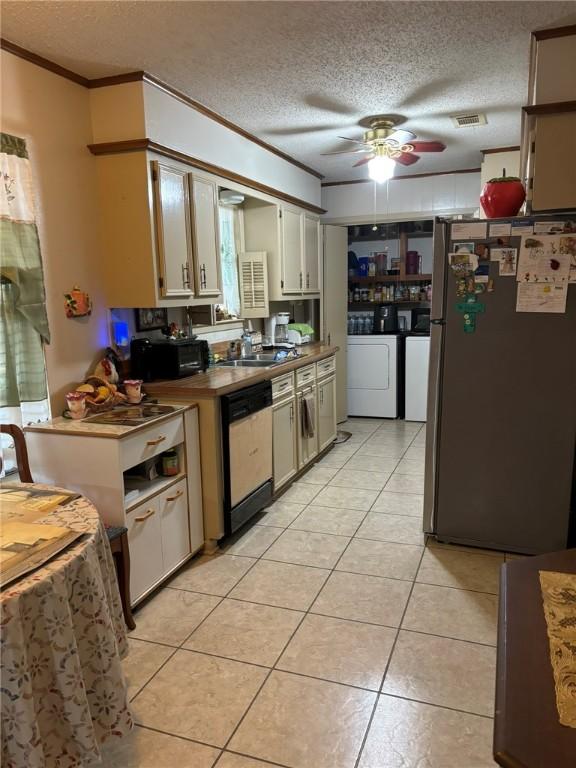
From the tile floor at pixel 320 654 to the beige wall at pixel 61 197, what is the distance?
1287mm

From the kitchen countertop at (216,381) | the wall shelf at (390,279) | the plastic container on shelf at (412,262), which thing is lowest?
the kitchen countertop at (216,381)

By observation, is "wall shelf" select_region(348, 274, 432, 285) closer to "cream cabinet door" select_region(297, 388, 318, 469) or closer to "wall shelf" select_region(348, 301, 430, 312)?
"wall shelf" select_region(348, 301, 430, 312)

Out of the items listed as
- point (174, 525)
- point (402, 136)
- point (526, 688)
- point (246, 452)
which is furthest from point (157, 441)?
point (402, 136)

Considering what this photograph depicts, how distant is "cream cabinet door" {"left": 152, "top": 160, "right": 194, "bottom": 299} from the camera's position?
9.64 feet

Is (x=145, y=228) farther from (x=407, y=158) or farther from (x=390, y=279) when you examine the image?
(x=390, y=279)

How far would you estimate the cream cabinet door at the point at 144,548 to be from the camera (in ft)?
8.01

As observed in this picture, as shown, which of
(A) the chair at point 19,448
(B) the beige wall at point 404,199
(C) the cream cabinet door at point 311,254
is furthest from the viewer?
(B) the beige wall at point 404,199

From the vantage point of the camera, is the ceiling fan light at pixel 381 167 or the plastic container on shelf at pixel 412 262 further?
the plastic container on shelf at pixel 412 262

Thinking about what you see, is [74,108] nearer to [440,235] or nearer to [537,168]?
[440,235]

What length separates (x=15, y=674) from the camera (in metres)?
1.22

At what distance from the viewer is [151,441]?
8.35ft

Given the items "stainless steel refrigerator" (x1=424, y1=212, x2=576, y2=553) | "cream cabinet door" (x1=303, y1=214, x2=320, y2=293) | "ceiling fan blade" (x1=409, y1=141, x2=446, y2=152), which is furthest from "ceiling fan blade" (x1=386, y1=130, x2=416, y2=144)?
"stainless steel refrigerator" (x1=424, y1=212, x2=576, y2=553)

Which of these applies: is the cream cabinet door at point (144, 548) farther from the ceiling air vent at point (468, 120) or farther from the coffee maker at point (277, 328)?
the ceiling air vent at point (468, 120)

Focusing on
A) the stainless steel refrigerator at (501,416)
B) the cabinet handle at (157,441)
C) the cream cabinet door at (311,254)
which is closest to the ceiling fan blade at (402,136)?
the cream cabinet door at (311,254)
